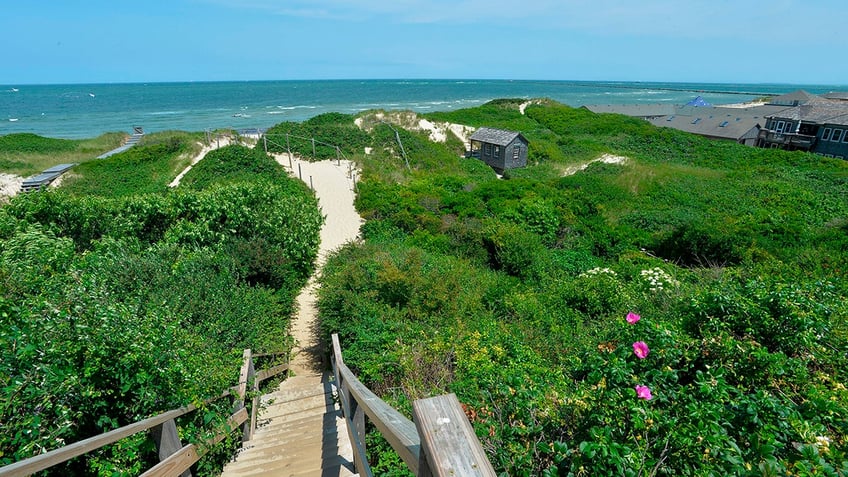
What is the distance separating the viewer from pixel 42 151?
3588 centimetres

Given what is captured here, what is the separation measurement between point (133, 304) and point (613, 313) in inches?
355

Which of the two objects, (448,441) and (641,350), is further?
(641,350)

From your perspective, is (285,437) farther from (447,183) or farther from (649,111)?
(649,111)

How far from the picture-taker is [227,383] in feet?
17.3

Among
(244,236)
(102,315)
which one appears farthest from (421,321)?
(244,236)

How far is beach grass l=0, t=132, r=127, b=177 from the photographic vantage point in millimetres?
30562

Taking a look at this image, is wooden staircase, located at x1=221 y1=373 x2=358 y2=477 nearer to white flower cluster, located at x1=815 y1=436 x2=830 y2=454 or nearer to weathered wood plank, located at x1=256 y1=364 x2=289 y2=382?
weathered wood plank, located at x1=256 y1=364 x2=289 y2=382

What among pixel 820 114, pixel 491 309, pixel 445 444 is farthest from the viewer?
pixel 820 114

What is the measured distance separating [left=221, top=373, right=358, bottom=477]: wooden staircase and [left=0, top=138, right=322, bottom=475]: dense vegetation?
78 cm

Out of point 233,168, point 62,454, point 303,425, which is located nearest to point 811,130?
point 233,168

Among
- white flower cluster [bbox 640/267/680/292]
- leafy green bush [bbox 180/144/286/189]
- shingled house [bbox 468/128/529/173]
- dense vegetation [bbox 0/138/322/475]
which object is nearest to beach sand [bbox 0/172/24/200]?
leafy green bush [bbox 180/144/286/189]

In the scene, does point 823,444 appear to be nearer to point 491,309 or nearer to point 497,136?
point 491,309

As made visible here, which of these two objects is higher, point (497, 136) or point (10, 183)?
point (497, 136)

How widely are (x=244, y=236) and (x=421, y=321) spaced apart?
6794 millimetres
